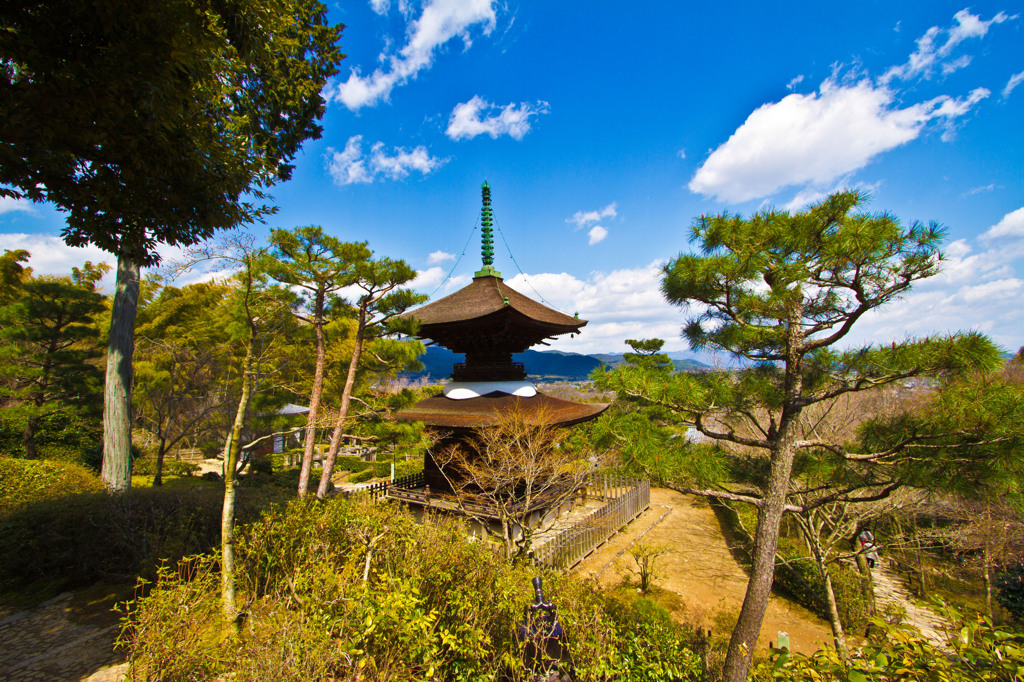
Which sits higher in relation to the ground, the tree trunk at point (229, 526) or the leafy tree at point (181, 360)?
the leafy tree at point (181, 360)

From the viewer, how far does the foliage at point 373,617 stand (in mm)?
2645

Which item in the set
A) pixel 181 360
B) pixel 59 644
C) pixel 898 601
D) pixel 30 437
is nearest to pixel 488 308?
pixel 59 644

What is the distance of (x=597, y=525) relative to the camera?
9.62 metres

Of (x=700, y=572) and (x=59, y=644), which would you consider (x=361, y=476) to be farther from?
(x=700, y=572)

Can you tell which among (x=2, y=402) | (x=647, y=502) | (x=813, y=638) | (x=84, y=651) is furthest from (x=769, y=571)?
(x=2, y=402)

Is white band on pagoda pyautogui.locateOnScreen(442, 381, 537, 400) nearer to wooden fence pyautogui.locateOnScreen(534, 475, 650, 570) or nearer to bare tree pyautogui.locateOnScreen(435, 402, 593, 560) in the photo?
bare tree pyautogui.locateOnScreen(435, 402, 593, 560)

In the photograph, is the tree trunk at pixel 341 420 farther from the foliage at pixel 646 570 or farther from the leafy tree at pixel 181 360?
the foliage at pixel 646 570

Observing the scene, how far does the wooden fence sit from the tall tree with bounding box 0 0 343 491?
662 centimetres

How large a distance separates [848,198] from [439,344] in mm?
9347

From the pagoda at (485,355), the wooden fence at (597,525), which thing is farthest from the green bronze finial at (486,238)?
the wooden fence at (597,525)

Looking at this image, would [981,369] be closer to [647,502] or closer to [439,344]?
[439,344]

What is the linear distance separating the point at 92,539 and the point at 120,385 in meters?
4.26

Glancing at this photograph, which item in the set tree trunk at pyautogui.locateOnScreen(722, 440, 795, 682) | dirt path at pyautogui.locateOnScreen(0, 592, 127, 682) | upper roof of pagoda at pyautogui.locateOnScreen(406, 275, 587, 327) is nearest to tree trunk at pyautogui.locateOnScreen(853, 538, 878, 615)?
tree trunk at pyautogui.locateOnScreen(722, 440, 795, 682)

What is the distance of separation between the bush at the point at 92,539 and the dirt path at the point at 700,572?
727cm
